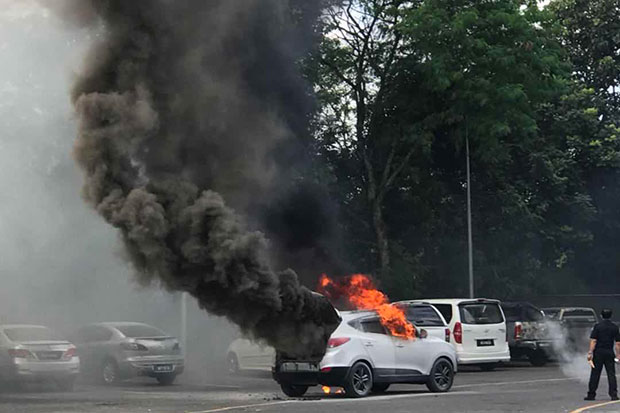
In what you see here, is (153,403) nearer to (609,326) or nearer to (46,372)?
(46,372)

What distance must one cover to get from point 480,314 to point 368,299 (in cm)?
678

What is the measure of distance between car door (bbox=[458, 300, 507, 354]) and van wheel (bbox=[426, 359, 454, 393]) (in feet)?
19.6

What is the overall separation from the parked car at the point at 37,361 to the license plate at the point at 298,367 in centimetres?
569

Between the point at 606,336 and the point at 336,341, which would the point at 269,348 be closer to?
the point at 336,341

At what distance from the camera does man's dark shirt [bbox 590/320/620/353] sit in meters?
18.3

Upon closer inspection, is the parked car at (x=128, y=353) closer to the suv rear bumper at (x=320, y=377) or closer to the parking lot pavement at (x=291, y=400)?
the parking lot pavement at (x=291, y=400)

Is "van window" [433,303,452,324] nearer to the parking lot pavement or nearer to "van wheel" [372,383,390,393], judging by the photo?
the parking lot pavement

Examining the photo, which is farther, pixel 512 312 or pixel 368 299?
pixel 512 312

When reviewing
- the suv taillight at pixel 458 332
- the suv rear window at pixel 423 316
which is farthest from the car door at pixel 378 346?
the suv taillight at pixel 458 332

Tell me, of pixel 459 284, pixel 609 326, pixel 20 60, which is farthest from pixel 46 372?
pixel 459 284

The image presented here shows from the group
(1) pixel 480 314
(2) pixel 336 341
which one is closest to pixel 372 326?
(2) pixel 336 341

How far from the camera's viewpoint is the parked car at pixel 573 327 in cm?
2997

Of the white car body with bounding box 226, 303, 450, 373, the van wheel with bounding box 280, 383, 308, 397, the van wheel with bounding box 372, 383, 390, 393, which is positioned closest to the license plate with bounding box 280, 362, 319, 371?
the van wheel with bounding box 280, 383, 308, 397

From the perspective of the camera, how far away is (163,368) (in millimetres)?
23297
